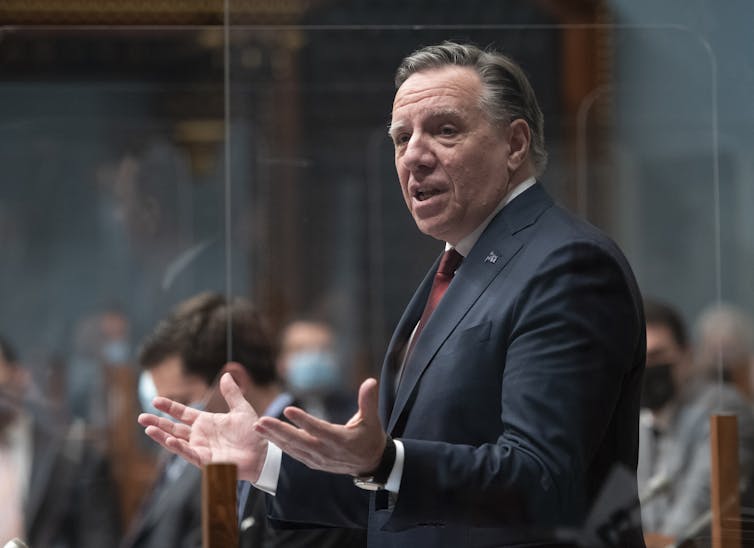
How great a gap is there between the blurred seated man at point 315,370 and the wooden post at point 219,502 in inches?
49.1

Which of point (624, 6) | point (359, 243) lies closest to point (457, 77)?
point (624, 6)

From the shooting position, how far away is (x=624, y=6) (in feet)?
10.6

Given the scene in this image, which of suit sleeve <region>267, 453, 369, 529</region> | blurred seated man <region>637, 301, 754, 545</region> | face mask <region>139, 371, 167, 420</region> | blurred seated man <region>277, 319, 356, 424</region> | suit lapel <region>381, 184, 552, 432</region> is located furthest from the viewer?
face mask <region>139, 371, 167, 420</region>

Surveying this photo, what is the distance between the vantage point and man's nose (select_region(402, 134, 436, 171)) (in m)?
2.19

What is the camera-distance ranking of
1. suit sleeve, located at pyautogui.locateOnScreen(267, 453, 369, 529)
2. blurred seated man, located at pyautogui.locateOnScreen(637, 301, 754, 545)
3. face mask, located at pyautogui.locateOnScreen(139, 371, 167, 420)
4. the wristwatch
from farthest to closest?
face mask, located at pyautogui.locateOnScreen(139, 371, 167, 420) < blurred seated man, located at pyautogui.locateOnScreen(637, 301, 754, 545) < suit sleeve, located at pyautogui.locateOnScreen(267, 453, 369, 529) < the wristwatch

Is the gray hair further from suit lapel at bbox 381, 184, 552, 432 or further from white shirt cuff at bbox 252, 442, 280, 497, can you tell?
white shirt cuff at bbox 252, 442, 280, 497

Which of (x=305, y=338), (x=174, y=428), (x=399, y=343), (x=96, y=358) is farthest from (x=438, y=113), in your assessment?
(x=96, y=358)

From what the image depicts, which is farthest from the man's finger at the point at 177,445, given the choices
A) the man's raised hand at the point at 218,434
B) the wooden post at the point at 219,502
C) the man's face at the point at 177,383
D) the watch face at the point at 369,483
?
the man's face at the point at 177,383

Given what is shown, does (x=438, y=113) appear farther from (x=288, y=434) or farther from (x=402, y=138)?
(x=288, y=434)

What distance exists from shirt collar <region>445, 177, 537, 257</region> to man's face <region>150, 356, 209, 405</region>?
122 cm

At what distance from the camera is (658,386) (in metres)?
3.58

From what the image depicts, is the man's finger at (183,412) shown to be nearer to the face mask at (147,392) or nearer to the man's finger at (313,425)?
the man's finger at (313,425)

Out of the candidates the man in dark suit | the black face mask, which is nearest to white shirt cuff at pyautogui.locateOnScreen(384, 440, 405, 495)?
the man in dark suit

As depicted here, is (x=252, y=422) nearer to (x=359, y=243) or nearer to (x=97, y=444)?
(x=359, y=243)
